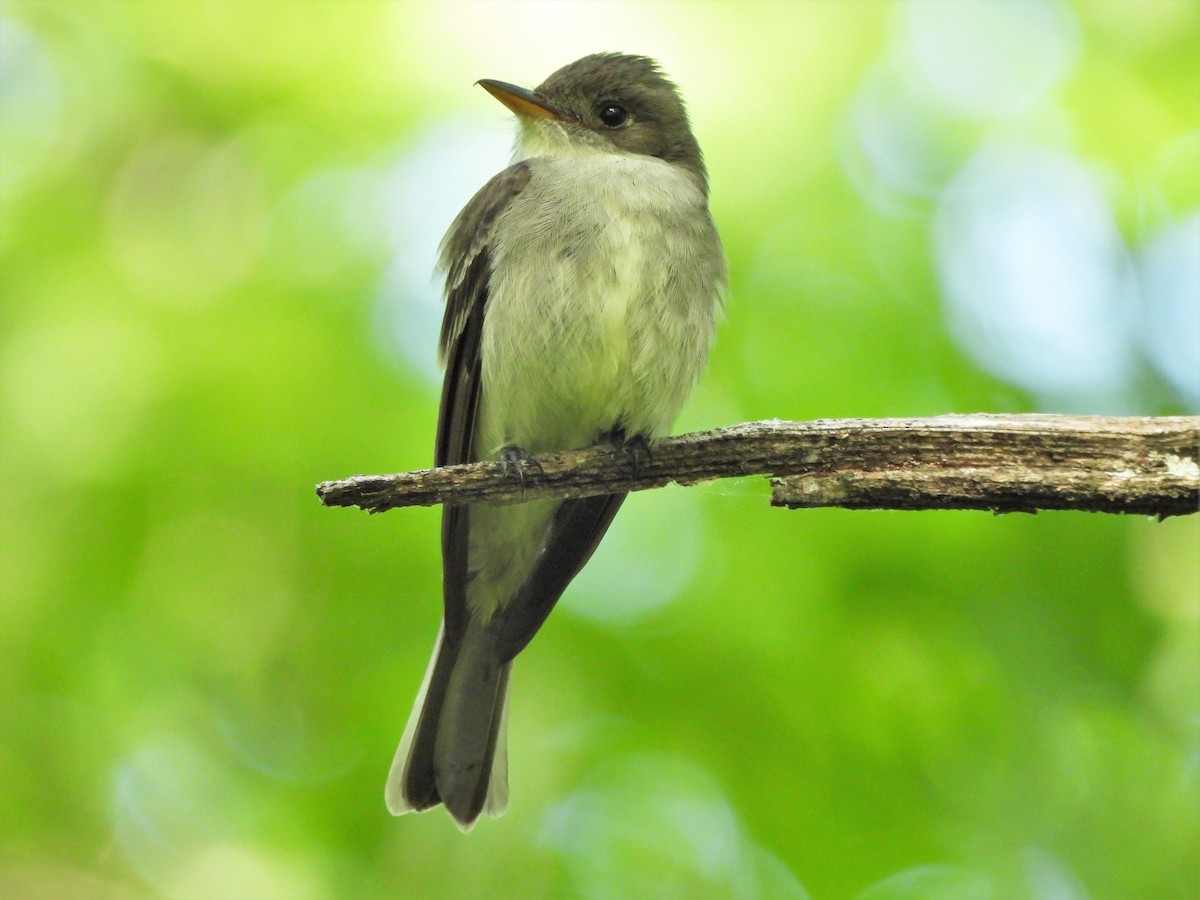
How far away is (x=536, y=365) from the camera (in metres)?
4.21

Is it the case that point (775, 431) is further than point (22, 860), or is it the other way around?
point (22, 860)

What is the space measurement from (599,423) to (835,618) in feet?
4.11

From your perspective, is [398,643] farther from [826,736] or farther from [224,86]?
[224,86]

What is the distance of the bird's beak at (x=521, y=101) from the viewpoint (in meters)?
4.79

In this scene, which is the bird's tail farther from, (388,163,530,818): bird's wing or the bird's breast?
the bird's breast

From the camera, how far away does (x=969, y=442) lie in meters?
3.25

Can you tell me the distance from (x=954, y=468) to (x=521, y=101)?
8.40ft

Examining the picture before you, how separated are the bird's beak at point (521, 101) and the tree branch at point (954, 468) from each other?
1.99 m

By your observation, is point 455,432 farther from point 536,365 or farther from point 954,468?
point 954,468

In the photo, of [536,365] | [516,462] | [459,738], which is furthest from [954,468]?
[459,738]

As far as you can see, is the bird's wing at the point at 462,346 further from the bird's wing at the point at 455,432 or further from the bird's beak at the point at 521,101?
the bird's beak at the point at 521,101

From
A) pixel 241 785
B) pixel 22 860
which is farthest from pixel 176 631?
pixel 22 860

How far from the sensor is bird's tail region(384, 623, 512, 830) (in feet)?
14.6

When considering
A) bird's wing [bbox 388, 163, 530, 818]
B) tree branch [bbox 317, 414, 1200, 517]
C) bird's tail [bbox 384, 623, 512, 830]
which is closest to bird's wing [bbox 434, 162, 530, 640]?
bird's wing [bbox 388, 163, 530, 818]
